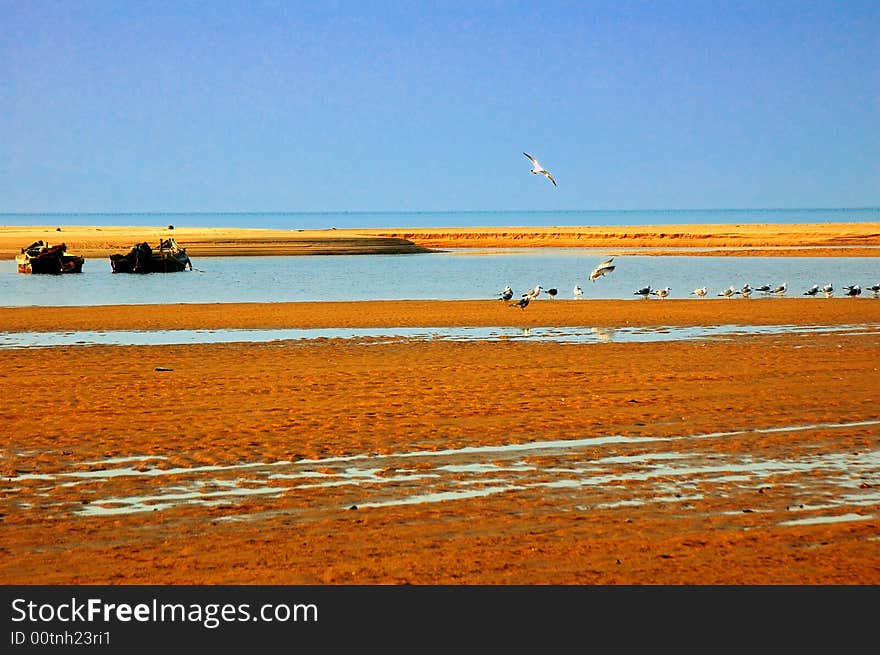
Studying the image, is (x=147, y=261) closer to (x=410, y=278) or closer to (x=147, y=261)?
(x=147, y=261)

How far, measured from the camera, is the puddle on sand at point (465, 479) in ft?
34.9

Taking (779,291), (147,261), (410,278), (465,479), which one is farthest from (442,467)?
(147,261)

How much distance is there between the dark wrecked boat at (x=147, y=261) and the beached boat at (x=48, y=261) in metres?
2.01

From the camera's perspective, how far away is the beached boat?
5409 cm

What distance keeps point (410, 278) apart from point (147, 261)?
14278mm

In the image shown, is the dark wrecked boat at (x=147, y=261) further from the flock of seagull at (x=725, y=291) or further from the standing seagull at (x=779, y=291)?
the standing seagull at (x=779, y=291)

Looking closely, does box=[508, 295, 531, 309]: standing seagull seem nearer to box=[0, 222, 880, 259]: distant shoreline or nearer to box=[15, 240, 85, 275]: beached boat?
box=[15, 240, 85, 275]: beached boat

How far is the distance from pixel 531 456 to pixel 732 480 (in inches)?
86.4

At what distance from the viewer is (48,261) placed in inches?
2132

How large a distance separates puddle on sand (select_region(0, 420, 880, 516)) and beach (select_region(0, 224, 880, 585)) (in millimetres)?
42

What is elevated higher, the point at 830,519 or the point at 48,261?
the point at 48,261

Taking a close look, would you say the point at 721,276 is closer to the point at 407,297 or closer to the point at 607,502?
the point at 407,297

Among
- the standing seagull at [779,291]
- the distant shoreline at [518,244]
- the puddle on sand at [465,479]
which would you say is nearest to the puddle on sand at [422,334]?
the standing seagull at [779,291]
